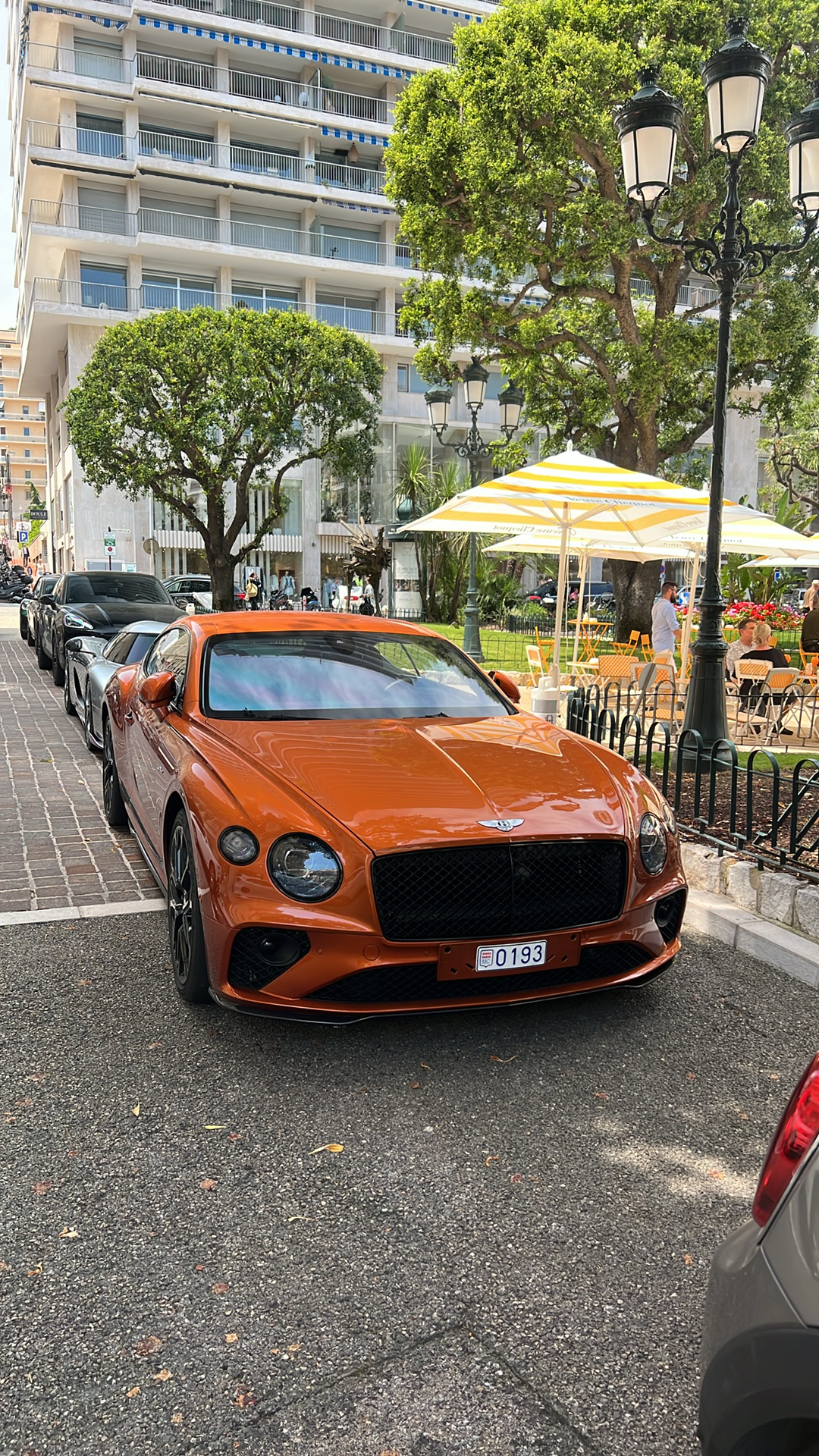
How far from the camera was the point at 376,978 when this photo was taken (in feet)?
11.4

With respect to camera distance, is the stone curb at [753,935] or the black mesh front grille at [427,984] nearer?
the black mesh front grille at [427,984]

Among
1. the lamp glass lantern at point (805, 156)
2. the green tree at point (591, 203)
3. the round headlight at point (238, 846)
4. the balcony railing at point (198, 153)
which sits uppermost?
the balcony railing at point (198, 153)

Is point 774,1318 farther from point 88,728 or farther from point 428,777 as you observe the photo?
point 88,728

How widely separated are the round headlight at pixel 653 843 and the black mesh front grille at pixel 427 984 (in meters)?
0.35

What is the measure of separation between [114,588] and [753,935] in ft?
38.6

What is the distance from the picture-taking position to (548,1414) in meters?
2.12

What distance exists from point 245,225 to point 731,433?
26.0 metres

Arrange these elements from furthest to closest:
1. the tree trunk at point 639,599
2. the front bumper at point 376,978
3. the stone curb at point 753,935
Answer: the tree trunk at point 639,599 → the stone curb at point 753,935 → the front bumper at point 376,978

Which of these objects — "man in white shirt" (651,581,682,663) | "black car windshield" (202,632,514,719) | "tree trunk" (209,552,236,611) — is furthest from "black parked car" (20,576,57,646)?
"black car windshield" (202,632,514,719)

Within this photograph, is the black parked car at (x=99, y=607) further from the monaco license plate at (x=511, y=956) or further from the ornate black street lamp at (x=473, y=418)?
the monaco license plate at (x=511, y=956)

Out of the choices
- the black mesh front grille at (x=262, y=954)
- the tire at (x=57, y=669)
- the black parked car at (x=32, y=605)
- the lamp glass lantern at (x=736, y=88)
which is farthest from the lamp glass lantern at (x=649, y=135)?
the black parked car at (x=32, y=605)

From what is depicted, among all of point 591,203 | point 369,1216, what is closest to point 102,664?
point 369,1216

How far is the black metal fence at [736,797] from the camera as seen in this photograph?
211 inches

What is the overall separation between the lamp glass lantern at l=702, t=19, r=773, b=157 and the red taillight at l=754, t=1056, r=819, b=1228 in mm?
8255
